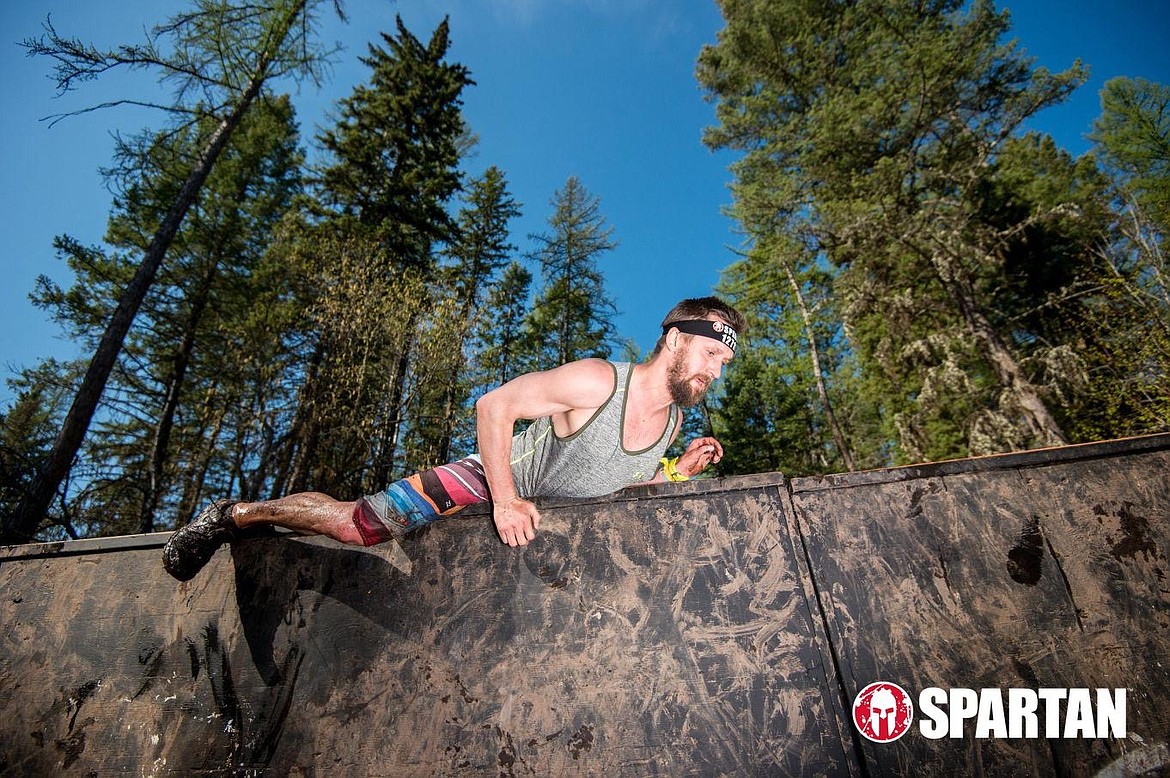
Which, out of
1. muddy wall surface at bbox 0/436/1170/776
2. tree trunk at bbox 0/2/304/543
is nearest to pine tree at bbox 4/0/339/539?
tree trunk at bbox 0/2/304/543

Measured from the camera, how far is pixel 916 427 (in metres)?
10.9


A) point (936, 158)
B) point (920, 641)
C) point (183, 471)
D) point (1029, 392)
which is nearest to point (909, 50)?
point (936, 158)

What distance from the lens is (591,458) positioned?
203 centimetres

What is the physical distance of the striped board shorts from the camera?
5.69 ft

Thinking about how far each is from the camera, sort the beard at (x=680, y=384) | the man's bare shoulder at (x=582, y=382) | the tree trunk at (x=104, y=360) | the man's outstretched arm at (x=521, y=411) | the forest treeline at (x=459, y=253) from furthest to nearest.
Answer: the forest treeline at (x=459, y=253) < the tree trunk at (x=104, y=360) < the beard at (x=680, y=384) < the man's bare shoulder at (x=582, y=382) < the man's outstretched arm at (x=521, y=411)

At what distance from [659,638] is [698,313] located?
1471 mm

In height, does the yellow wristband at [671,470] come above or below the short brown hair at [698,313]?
below

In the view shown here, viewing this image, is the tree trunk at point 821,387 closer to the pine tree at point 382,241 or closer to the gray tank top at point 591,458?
the pine tree at point 382,241

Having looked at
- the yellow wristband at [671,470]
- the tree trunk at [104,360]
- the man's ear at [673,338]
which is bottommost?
the yellow wristband at [671,470]

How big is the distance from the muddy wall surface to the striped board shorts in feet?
0.28

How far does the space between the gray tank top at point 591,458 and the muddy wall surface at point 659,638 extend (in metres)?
0.40

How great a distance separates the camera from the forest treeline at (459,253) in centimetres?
845

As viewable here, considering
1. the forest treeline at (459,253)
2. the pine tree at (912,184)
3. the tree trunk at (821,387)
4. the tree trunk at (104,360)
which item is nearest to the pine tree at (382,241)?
the forest treeline at (459,253)

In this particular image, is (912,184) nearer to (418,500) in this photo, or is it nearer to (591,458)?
(591,458)
